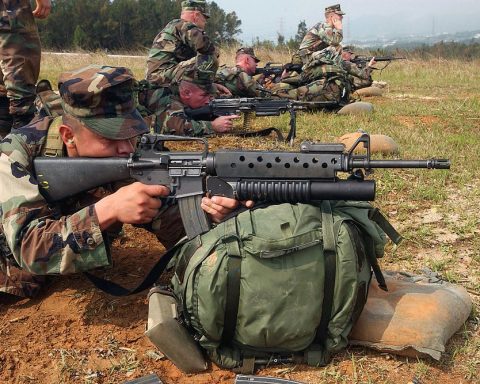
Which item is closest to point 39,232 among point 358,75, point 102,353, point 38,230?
point 38,230

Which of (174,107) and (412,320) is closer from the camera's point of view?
(412,320)

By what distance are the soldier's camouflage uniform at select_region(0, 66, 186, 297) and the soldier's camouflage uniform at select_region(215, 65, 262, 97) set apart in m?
6.76

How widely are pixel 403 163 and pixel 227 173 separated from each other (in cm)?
84

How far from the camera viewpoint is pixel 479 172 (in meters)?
5.52

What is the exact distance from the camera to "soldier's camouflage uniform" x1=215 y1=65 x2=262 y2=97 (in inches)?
376

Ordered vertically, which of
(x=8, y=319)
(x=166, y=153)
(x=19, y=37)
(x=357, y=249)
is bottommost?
(x=8, y=319)

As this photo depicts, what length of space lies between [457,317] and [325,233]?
2.95ft

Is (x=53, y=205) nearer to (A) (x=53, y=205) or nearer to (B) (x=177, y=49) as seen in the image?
(A) (x=53, y=205)

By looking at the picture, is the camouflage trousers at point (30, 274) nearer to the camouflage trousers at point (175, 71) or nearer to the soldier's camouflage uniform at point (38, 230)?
the soldier's camouflage uniform at point (38, 230)

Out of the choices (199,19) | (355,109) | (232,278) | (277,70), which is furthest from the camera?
(277,70)

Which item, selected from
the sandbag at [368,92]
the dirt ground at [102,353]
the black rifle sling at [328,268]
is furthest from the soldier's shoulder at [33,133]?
the sandbag at [368,92]

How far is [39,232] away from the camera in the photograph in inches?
105

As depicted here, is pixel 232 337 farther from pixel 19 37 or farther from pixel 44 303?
pixel 19 37

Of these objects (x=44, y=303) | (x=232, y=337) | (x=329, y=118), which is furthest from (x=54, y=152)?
(x=329, y=118)
